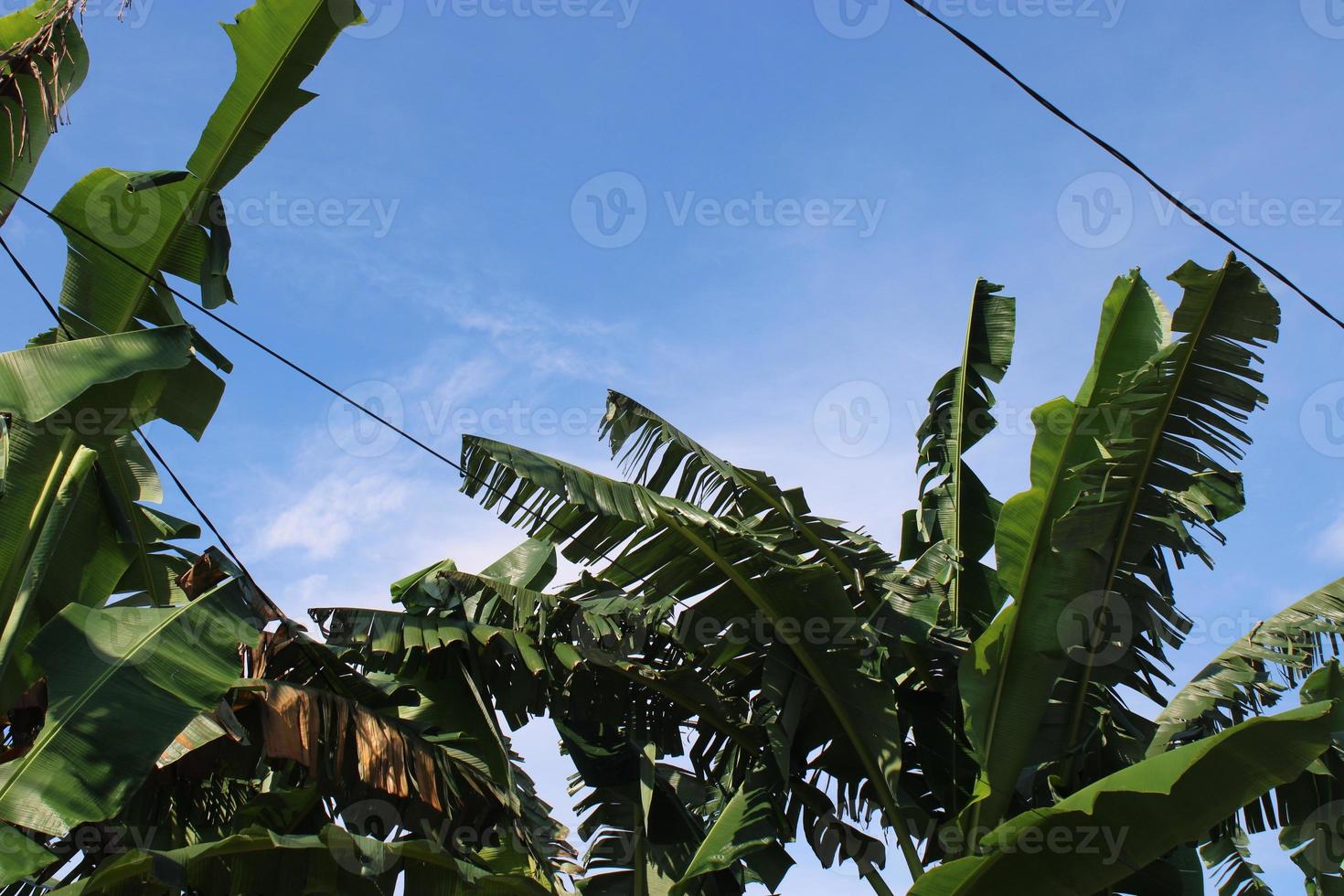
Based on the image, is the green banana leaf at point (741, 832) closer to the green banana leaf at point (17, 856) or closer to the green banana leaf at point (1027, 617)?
the green banana leaf at point (1027, 617)

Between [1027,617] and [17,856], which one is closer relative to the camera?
[17,856]

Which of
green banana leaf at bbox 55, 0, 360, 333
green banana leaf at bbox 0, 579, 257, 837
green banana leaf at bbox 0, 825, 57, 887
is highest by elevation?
green banana leaf at bbox 55, 0, 360, 333

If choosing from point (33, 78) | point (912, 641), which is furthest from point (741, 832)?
point (33, 78)

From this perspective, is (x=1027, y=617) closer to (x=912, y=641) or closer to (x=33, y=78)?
(x=912, y=641)

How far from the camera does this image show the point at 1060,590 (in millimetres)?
6074

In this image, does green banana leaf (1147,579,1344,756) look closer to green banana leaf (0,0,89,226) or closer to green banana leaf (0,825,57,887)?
green banana leaf (0,825,57,887)

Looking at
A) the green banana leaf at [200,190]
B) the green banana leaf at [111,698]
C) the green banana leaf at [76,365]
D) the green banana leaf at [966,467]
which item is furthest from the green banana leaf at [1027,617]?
the green banana leaf at [200,190]

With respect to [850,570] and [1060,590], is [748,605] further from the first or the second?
[1060,590]

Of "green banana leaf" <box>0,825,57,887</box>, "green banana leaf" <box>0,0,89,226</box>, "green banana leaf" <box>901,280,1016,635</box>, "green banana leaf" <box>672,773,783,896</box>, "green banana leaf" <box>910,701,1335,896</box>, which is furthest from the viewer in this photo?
"green banana leaf" <box>901,280,1016,635</box>

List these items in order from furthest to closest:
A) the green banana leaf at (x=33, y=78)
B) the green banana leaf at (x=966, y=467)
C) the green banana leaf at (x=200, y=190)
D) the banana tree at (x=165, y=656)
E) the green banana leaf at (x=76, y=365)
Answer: the green banana leaf at (x=966, y=467) < the green banana leaf at (x=200, y=190) < the green banana leaf at (x=33, y=78) < the banana tree at (x=165, y=656) < the green banana leaf at (x=76, y=365)

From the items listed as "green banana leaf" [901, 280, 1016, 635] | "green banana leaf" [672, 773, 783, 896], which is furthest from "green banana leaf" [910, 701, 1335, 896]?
"green banana leaf" [901, 280, 1016, 635]

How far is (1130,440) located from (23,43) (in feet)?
18.7

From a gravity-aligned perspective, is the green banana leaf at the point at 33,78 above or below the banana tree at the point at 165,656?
above

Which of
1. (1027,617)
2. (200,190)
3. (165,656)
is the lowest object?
(165,656)
